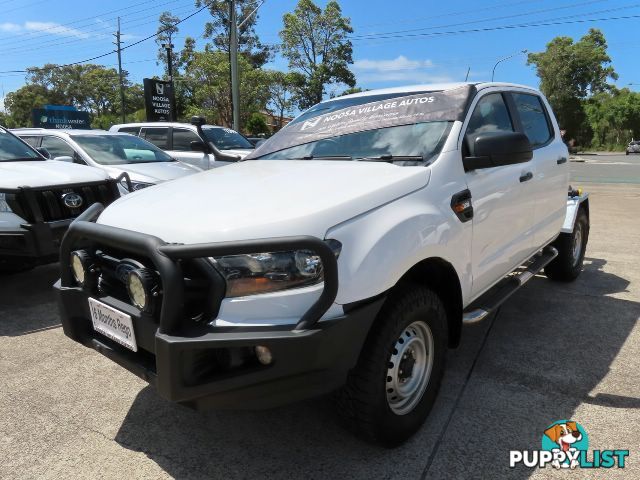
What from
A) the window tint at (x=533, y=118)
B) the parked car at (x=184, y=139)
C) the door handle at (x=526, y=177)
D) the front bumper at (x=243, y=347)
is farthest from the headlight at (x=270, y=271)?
the parked car at (x=184, y=139)

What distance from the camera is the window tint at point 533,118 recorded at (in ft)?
12.9

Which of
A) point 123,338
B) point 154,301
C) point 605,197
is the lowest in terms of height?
point 605,197

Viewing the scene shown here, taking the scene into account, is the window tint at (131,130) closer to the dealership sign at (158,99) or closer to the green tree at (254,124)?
the dealership sign at (158,99)

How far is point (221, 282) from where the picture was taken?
1.93 m

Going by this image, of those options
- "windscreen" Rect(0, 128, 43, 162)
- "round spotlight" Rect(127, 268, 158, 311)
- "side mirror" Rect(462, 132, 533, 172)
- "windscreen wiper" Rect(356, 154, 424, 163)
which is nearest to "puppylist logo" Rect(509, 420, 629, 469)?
"side mirror" Rect(462, 132, 533, 172)

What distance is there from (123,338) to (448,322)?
168cm

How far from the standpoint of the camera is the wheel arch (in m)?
2.48

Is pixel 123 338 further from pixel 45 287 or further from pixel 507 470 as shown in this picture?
pixel 45 287

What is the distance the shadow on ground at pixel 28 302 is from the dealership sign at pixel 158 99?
62.8ft

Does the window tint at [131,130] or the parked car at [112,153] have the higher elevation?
the window tint at [131,130]

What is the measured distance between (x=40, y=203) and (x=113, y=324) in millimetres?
2591

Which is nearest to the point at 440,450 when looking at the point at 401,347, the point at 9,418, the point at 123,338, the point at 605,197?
the point at 401,347

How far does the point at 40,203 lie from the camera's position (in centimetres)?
429

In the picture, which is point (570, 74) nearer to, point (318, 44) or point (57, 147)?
point (318, 44)
